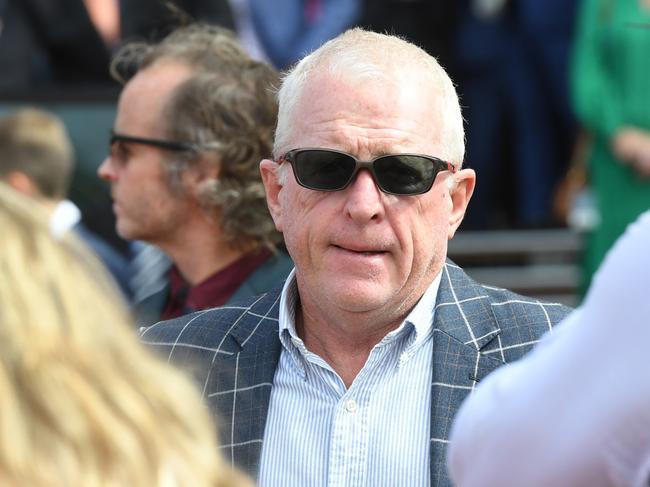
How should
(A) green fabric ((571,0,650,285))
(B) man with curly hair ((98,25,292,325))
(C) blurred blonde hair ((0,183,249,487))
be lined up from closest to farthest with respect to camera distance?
(C) blurred blonde hair ((0,183,249,487)), (B) man with curly hair ((98,25,292,325)), (A) green fabric ((571,0,650,285))

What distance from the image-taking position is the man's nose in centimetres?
318

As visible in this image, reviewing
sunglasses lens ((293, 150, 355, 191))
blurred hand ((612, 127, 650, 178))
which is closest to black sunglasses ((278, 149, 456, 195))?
sunglasses lens ((293, 150, 355, 191))

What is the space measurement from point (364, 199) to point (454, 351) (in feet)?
1.40

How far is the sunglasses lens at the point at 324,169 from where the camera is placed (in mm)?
3229

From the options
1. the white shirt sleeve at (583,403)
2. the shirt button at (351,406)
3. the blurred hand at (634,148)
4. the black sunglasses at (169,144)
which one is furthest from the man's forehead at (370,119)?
the blurred hand at (634,148)

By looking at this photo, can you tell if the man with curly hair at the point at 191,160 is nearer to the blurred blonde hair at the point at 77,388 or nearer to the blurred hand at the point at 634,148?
the blurred hand at the point at 634,148

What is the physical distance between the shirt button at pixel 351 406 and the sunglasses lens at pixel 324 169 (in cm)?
53

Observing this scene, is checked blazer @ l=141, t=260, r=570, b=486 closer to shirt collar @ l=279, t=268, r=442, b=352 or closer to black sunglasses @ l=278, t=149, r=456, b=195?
shirt collar @ l=279, t=268, r=442, b=352

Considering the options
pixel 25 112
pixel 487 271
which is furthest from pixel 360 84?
pixel 487 271

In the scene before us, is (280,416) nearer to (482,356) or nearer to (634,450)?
(482,356)

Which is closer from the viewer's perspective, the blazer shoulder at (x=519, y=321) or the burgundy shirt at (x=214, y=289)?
the blazer shoulder at (x=519, y=321)

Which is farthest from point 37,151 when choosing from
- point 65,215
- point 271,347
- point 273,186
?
point 271,347

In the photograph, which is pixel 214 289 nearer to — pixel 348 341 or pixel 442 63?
→ pixel 348 341

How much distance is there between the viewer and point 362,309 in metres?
3.17
